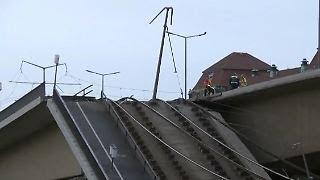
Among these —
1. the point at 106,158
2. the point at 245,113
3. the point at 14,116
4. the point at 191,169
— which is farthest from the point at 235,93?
the point at 14,116

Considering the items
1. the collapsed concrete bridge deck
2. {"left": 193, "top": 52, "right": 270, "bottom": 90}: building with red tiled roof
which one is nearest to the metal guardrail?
the collapsed concrete bridge deck

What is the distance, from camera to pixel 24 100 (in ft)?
83.8

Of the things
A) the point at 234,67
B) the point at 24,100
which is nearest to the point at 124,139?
the point at 24,100

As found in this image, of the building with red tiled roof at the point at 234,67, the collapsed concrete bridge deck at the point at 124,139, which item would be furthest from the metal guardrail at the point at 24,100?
the building with red tiled roof at the point at 234,67

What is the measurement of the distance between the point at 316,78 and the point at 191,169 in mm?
4986

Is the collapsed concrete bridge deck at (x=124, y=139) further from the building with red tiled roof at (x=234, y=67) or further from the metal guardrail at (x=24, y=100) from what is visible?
the building with red tiled roof at (x=234, y=67)

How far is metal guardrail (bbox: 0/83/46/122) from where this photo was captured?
24559 millimetres

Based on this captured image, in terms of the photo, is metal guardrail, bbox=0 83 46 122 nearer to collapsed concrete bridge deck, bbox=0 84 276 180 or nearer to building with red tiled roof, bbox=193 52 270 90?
collapsed concrete bridge deck, bbox=0 84 276 180

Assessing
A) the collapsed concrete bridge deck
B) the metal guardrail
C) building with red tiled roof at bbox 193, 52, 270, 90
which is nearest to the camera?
the collapsed concrete bridge deck

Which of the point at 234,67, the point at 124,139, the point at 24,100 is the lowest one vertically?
the point at 124,139

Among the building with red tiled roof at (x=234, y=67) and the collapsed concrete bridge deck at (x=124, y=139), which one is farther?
the building with red tiled roof at (x=234, y=67)

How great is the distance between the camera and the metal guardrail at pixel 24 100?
24.6 m

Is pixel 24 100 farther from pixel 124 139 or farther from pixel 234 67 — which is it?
pixel 234 67

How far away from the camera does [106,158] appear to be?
20266mm
